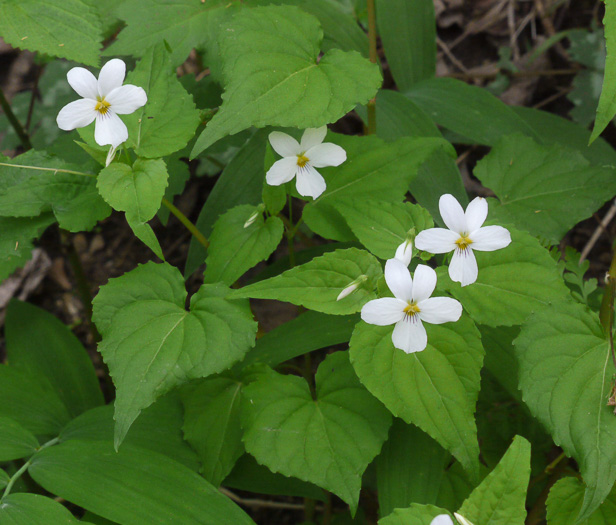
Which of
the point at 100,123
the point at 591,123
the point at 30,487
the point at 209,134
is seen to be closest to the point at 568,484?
the point at 209,134

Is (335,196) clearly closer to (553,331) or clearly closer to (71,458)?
(553,331)

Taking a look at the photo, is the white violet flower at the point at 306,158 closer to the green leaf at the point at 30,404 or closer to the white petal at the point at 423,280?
the white petal at the point at 423,280

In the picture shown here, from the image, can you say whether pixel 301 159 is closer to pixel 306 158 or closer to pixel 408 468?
pixel 306 158

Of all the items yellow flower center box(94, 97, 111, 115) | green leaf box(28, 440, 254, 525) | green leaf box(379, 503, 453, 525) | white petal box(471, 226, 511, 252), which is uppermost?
yellow flower center box(94, 97, 111, 115)

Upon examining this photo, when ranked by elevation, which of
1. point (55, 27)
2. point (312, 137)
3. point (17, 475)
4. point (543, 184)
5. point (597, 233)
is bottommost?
point (597, 233)

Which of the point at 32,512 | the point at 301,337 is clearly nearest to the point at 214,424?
the point at 301,337

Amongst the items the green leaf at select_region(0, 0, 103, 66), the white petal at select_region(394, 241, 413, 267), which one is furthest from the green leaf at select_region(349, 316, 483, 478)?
the green leaf at select_region(0, 0, 103, 66)

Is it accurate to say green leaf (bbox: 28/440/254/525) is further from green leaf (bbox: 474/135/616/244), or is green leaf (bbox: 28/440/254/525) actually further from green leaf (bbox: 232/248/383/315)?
green leaf (bbox: 474/135/616/244)
